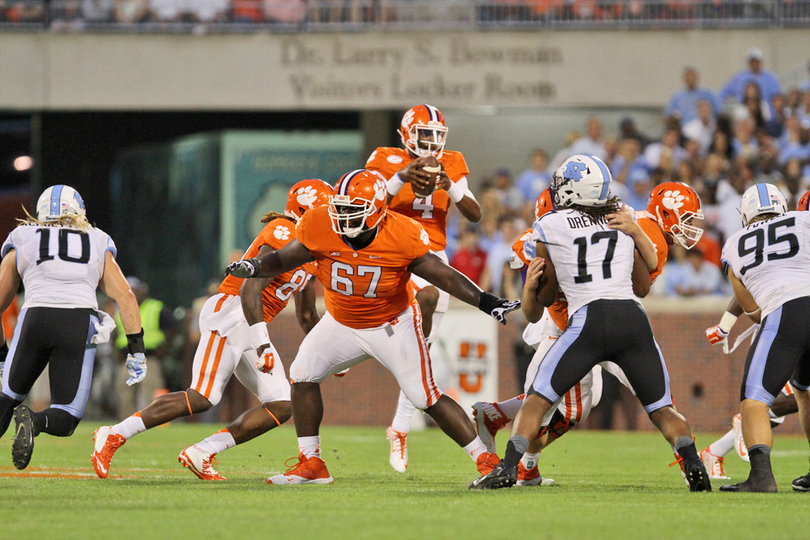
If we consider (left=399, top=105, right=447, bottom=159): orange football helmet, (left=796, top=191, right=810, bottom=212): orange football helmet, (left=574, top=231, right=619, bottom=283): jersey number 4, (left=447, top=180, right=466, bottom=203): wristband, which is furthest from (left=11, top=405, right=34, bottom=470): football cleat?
(left=796, top=191, right=810, bottom=212): orange football helmet

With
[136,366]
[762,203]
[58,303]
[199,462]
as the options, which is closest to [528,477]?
[199,462]

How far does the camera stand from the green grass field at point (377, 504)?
5.11 metres

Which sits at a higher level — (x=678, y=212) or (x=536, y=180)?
(x=536, y=180)

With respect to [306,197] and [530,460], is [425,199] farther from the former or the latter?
[530,460]

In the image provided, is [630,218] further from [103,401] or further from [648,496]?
[103,401]

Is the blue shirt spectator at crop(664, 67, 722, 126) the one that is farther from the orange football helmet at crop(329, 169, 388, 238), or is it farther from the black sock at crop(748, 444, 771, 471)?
the orange football helmet at crop(329, 169, 388, 238)

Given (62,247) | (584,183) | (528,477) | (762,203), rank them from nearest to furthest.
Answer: (584,183)
(762,203)
(528,477)
(62,247)

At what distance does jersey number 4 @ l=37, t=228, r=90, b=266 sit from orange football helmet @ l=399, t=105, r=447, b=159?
7.71 feet

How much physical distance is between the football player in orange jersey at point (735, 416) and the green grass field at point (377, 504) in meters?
0.23

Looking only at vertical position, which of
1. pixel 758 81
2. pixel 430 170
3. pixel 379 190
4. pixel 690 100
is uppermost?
pixel 758 81

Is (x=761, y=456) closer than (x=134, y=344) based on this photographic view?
Yes

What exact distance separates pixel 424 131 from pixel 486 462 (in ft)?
8.21

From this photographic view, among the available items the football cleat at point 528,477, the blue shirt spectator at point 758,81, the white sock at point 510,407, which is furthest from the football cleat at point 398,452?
the blue shirt spectator at point 758,81

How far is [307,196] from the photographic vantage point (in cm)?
811
